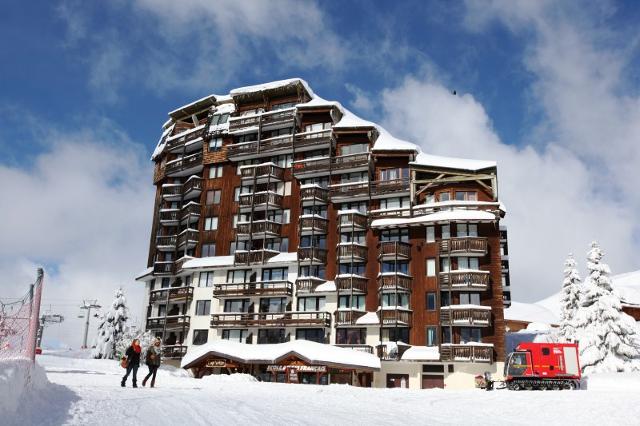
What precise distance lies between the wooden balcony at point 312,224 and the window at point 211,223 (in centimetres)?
1126

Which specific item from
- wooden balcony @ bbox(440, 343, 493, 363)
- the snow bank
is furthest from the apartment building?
the snow bank

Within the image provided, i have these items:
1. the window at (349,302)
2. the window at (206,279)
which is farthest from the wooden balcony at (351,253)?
the window at (206,279)

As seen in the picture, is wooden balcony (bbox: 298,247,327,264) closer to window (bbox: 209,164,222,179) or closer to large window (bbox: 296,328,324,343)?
large window (bbox: 296,328,324,343)

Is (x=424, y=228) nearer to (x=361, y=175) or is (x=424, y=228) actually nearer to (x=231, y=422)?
(x=361, y=175)

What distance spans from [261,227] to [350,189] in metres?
9.56

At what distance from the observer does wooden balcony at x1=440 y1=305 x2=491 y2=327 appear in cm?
4591

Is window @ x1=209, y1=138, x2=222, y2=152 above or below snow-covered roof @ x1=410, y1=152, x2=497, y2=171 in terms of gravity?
above

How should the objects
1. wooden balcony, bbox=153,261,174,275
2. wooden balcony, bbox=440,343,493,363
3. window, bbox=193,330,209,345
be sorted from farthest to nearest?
wooden balcony, bbox=153,261,174,275 → window, bbox=193,330,209,345 → wooden balcony, bbox=440,343,493,363

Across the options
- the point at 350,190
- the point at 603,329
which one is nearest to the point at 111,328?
the point at 350,190

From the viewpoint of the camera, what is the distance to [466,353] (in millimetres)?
45344

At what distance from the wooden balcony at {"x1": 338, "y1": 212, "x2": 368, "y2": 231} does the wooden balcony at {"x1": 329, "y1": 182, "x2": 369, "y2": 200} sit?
203 cm

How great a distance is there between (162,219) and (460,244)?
111 ft

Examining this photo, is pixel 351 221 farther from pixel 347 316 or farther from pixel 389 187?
pixel 347 316

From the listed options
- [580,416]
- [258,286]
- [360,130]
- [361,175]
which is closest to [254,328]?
[258,286]
